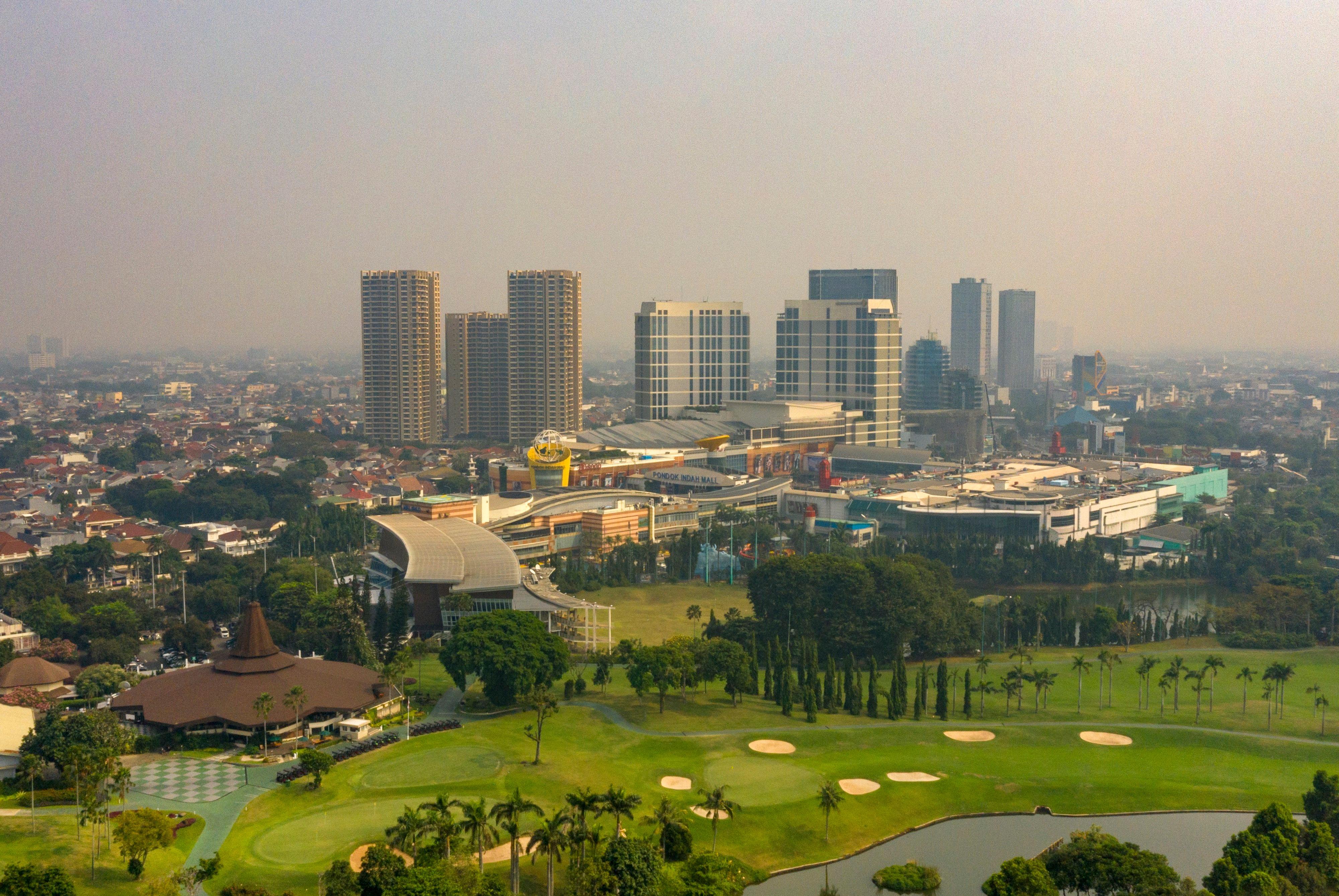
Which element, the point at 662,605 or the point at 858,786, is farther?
the point at 662,605

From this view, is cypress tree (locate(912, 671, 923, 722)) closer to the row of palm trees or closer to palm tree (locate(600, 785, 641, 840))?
the row of palm trees

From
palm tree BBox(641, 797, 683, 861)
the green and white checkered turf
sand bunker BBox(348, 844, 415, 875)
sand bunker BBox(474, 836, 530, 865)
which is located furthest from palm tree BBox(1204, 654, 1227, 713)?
the green and white checkered turf

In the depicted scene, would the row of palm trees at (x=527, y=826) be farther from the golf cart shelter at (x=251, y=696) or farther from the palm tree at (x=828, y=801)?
the golf cart shelter at (x=251, y=696)

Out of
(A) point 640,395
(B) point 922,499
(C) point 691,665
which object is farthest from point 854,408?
(C) point 691,665

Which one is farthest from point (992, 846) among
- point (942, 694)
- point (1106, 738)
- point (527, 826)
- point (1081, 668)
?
point (1081, 668)

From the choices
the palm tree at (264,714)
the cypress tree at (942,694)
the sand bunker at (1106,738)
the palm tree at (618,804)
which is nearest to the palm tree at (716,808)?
the palm tree at (618,804)

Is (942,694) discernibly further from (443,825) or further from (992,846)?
(443,825)

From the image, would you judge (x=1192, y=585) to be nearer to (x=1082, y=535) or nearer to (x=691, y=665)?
(x=1082, y=535)

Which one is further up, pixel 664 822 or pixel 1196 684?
pixel 664 822
